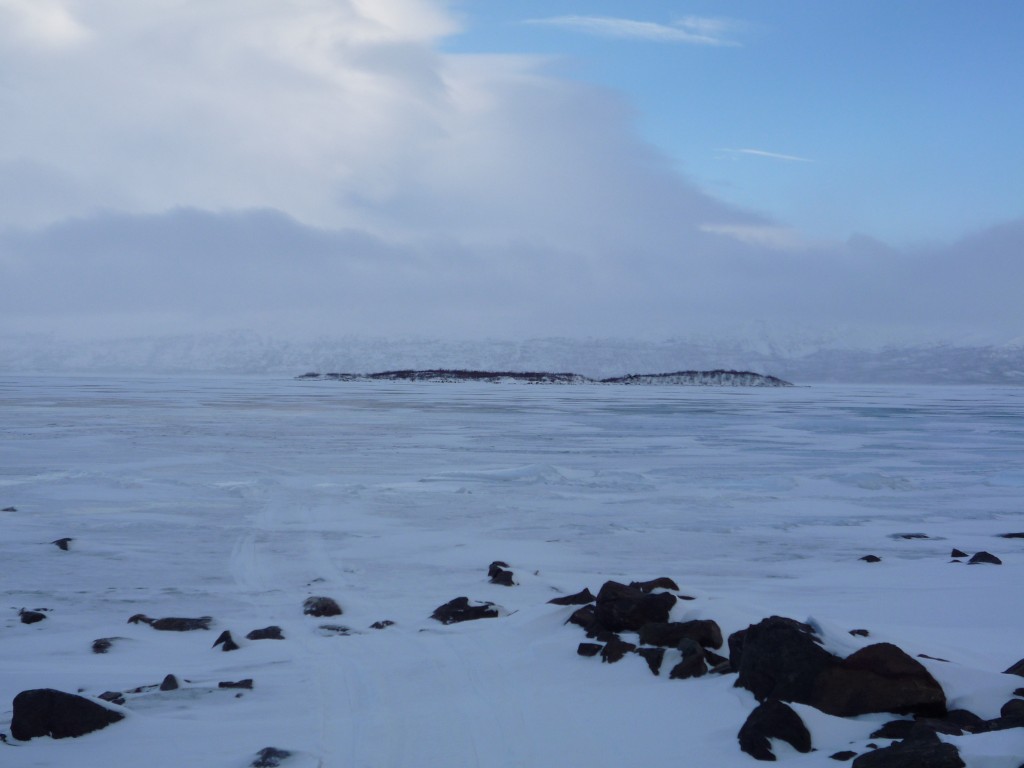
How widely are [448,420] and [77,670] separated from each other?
79.0 feet

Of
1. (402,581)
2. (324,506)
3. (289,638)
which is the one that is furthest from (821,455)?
(289,638)

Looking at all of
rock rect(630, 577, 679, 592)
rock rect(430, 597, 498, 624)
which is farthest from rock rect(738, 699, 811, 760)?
rock rect(430, 597, 498, 624)

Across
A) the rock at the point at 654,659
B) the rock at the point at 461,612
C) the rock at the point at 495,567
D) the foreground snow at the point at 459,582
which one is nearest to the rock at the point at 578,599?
the foreground snow at the point at 459,582

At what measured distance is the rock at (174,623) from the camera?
612 centimetres

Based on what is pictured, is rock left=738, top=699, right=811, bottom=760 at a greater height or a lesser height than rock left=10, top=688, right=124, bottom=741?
greater

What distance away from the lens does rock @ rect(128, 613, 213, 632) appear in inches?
241

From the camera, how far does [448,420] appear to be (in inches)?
1155

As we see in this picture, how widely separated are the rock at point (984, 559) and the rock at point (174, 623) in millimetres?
6619

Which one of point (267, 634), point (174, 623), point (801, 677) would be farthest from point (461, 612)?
point (801, 677)

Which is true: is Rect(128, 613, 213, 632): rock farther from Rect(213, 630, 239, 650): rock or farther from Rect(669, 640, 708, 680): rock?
Rect(669, 640, 708, 680): rock

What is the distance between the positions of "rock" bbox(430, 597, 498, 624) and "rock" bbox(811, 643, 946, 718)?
2.72 m

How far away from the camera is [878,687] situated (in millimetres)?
4113

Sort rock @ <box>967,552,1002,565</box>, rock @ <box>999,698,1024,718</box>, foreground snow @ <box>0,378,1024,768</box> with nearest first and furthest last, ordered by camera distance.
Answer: rock @ <box>999,698,1024,718</box> < foreground snow @ <box>0,378,1024,768</box> < rock @ <box>967,552,1002,565</box>

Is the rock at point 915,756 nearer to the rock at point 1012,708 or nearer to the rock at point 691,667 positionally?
the rock at point 1012,708
